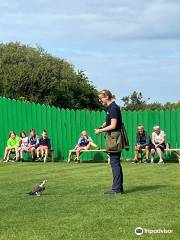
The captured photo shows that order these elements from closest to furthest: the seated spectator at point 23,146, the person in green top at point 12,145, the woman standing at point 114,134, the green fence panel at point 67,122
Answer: the woman standing at point 114,134
the green fence panel at point 67,122
the seated spectator at point 23,146
the person in green top at point 12,145

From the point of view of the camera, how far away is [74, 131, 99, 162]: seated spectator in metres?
22.5

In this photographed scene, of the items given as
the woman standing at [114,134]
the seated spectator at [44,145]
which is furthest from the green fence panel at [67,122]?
the woman standing at [114,134]

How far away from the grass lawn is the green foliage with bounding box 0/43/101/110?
105ft

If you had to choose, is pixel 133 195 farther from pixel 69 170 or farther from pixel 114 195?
pixel 69 170

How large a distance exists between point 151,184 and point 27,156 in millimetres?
11572

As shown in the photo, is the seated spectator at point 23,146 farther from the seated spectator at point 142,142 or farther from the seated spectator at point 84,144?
the seated spectator at point 142,142

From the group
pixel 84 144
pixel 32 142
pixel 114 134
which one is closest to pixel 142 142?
pixel 84 144

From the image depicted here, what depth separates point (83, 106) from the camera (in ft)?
175

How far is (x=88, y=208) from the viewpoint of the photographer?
963 cm

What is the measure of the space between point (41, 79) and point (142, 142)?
29.0 metres

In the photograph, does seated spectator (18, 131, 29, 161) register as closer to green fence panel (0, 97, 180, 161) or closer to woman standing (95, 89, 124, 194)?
green fence panel (0, 97, 180, 161)

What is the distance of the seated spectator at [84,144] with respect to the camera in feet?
73.9

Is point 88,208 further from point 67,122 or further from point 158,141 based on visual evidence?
point 67,122

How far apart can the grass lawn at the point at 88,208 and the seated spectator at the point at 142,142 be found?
213 inches
